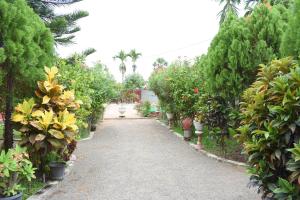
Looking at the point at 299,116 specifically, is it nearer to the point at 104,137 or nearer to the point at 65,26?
the point at 65,26

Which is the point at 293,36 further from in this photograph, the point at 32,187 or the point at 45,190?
the point at 32,187

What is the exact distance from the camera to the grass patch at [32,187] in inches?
224

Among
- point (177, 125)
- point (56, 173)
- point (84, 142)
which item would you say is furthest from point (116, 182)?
point (177, 125)

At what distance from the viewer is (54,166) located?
6570 mm

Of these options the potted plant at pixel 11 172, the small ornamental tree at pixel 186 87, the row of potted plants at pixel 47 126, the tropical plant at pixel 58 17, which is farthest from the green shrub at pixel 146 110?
the potted plant at pixel 11 172

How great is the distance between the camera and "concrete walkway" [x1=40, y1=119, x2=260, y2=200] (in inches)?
228

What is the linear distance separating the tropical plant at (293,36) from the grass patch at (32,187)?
4.32 meters

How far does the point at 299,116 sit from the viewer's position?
3.79 meters

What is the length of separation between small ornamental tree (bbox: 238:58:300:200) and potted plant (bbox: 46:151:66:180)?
11.1 feet

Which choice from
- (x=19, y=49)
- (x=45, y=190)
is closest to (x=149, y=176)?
(x=45, y=190)

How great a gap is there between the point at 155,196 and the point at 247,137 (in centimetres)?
185

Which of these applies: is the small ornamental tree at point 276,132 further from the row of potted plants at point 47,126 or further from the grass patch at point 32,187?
the grass patch at point 32,187

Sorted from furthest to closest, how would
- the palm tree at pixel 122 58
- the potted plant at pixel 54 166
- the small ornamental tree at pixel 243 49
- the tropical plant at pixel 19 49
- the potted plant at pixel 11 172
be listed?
the palm tree at pixel 122 58, the small ornamental tree at pixel 243 49, the potted plant at pixel 54 166, the tropical plant at pixel 19 49, the potted plant at pixel 11 172

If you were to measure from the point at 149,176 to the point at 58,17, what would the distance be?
266 inches
